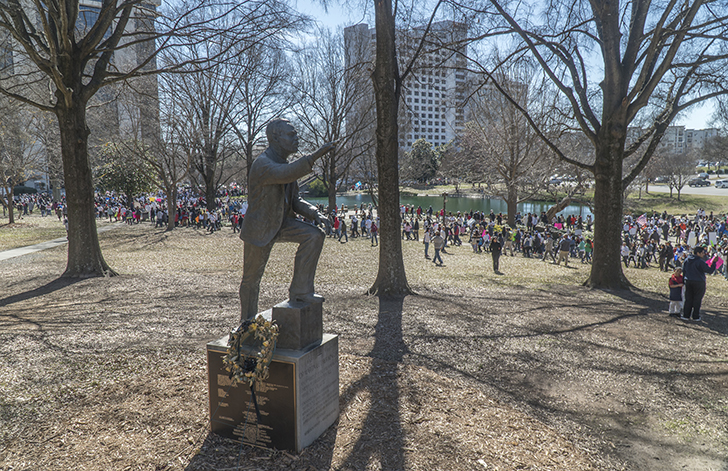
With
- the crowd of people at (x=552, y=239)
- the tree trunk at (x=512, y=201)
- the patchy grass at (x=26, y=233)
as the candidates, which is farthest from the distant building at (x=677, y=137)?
the patchy grass at (x=26, y=233)

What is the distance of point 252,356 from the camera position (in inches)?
163

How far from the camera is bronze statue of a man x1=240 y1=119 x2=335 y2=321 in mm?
4405

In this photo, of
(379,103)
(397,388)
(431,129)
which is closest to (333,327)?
(397,388)

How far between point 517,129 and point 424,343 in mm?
25773

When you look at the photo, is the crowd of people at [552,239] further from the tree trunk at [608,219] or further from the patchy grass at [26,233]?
the patchy grass at [26,233]

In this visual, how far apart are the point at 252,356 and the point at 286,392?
476 millimetres

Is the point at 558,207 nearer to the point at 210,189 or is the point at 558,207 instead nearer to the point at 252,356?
the point at 210,189

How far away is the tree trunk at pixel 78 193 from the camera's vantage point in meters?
11.2

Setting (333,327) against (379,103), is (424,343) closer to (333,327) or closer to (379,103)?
(333,327)

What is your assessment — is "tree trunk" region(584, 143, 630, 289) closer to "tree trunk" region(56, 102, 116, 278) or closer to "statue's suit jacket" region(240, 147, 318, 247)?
"statue's suit jacket" region(240, 147, 318, 247)

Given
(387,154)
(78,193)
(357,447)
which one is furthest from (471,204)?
(357,447)

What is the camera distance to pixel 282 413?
418 centimetres

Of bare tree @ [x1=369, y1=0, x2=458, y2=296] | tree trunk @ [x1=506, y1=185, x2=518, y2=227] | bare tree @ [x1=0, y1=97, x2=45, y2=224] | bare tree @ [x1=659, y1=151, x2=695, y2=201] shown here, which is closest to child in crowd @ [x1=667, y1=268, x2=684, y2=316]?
bare tree @ [x1=369, y1=0, x2=458, y2=296]

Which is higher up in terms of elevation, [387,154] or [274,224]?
[387,154]
